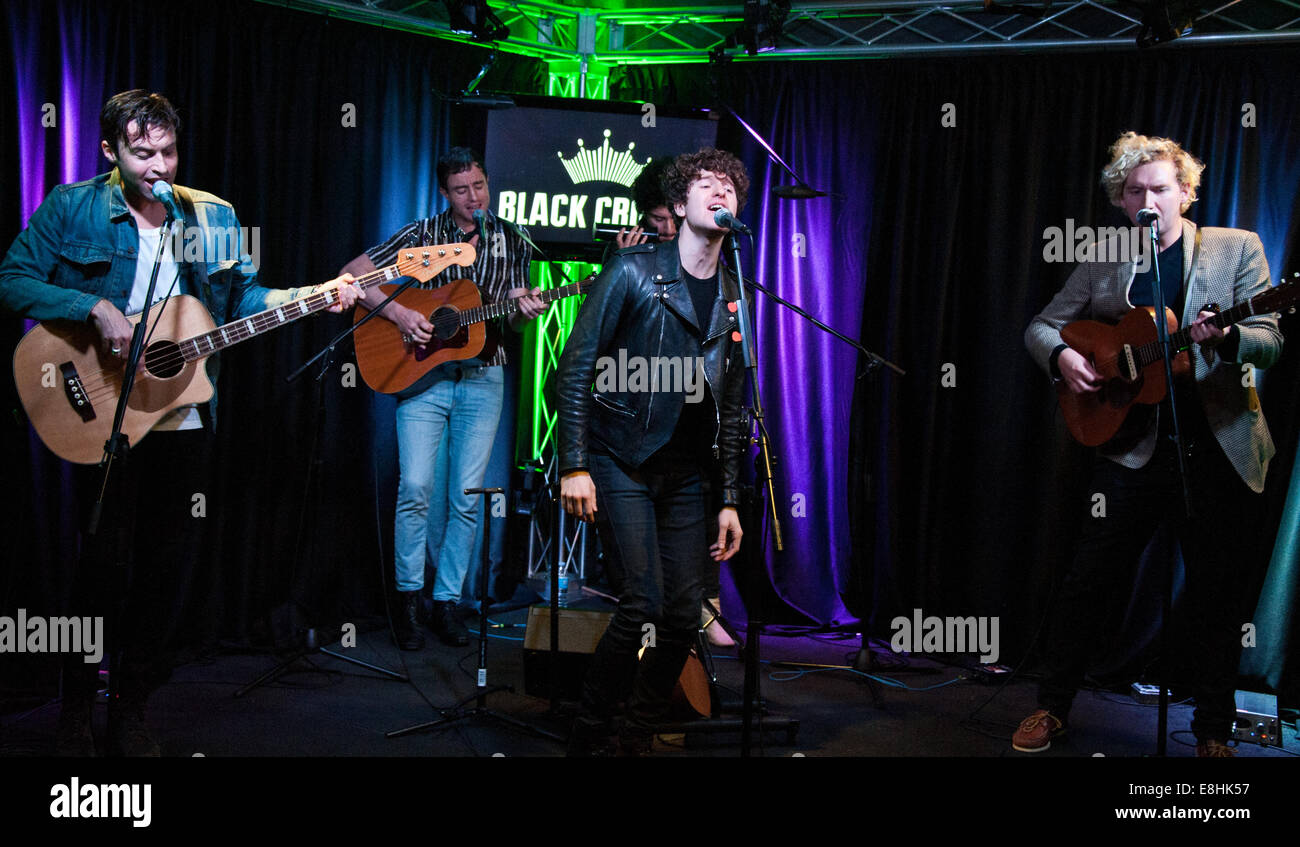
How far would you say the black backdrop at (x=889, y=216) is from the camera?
5.82m

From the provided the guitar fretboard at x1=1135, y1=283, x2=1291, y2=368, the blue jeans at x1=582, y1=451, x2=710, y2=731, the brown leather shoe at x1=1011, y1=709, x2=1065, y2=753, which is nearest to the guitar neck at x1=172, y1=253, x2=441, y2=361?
the blue jeans at x1=582, y1=451, x2=710, y2=731

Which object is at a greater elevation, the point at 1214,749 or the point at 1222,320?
the point at 1222,320

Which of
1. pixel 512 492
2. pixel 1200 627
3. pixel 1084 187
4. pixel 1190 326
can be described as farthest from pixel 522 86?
pixel 1200 627

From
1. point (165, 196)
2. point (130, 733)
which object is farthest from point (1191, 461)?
point (130, 733)

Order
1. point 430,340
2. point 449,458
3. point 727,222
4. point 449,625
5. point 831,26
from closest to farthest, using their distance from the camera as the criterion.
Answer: point 727,222 < point 430,340 < point 449,625 < point 449,458 < point 831,26

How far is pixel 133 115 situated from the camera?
3791 mm

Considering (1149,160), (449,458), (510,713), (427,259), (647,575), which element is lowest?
(510,713)

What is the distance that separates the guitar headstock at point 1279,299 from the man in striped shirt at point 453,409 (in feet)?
11.5

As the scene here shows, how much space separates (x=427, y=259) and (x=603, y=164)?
2.02 metres

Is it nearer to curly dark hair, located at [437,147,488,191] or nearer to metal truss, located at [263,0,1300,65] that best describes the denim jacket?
curly dark hair, located at [437,147,488,191]

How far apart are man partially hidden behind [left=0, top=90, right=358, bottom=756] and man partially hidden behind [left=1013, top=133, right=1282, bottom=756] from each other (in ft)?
11.8

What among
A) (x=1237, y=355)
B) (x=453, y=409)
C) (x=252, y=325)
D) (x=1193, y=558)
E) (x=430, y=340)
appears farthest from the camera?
(x=453, y=409)

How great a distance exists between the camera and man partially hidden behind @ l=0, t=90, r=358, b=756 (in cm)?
382

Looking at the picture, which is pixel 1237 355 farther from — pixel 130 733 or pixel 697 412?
pixel 130 733
